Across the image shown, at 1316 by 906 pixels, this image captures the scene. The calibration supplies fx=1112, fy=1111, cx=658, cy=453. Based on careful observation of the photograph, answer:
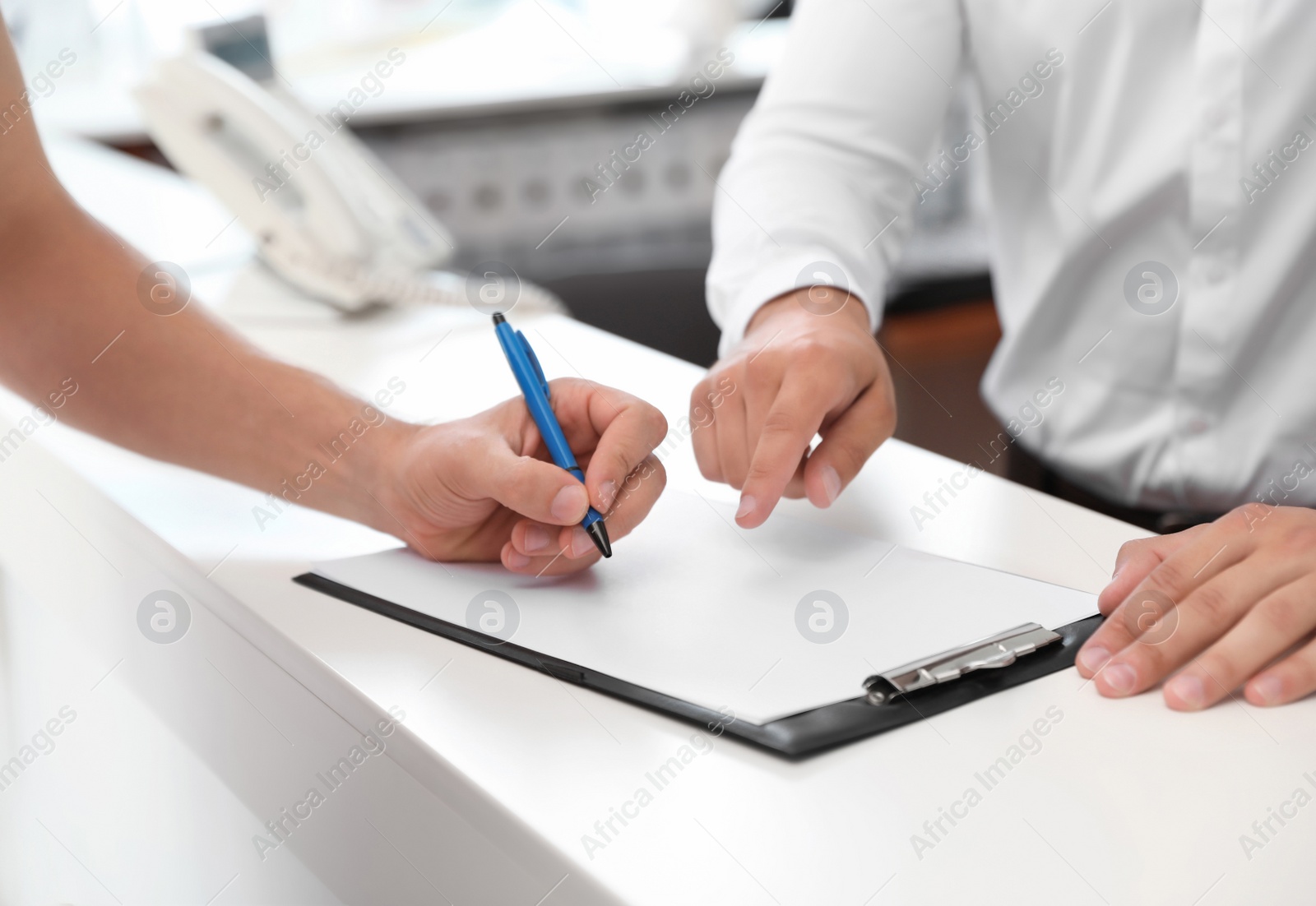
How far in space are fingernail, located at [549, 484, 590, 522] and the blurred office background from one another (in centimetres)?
163

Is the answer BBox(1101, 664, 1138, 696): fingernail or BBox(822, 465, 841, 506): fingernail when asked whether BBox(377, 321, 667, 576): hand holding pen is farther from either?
BBox(1101, 664, 1138, 696): fingernail

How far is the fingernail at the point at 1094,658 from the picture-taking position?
0.56 meters

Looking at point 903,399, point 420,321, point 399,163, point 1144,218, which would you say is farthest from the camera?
point 399,163

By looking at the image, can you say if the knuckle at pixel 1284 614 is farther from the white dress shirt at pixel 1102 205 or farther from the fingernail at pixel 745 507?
the white dress shirt at pixel 1102 205

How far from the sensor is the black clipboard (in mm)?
512

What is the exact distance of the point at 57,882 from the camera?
0.78m

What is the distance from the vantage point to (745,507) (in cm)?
71

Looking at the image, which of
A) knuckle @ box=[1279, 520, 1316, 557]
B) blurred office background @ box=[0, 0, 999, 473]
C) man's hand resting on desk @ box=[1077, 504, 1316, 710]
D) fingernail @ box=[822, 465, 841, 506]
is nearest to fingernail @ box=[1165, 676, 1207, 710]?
man's hand resting on desk @ box=[1077, 504, 1316, 710]

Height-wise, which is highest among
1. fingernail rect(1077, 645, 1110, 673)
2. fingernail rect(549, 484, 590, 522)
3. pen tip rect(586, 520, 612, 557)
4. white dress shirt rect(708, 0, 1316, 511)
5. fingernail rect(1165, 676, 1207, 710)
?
fingernail rect(549, 484, 590, 522)

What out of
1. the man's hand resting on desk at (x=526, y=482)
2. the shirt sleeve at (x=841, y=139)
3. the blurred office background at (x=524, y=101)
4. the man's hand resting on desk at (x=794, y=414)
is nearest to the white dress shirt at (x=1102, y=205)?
the shirt sleeve at (x=841, y=139)

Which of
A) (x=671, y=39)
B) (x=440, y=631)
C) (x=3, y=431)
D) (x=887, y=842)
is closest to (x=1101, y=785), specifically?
(x=887, y=842)

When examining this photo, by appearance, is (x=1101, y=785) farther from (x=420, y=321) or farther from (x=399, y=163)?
(x=399, y=163)

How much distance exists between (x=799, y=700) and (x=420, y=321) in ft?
2.57

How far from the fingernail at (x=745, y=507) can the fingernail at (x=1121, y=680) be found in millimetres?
240
